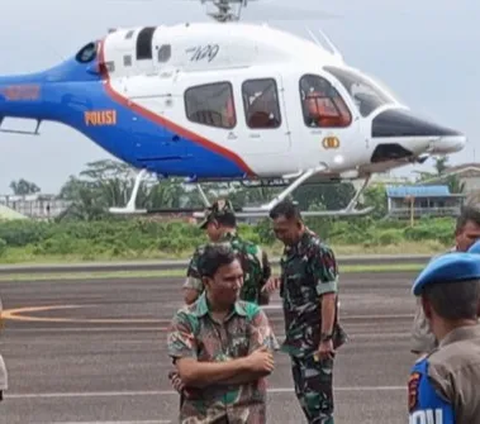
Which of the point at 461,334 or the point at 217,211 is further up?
the point at 461,334

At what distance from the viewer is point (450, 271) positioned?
14.2 feet

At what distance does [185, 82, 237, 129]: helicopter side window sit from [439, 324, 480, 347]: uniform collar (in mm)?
22693

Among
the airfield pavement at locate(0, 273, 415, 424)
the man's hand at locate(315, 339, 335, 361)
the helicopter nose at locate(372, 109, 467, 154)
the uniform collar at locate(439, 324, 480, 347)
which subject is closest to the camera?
the uniform collar at locate(439, 324, 480, 347)

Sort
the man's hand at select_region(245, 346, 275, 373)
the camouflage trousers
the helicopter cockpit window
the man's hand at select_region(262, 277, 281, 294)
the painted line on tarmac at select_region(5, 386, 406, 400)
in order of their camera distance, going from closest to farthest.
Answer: the man's hand at select_region(245, 346, 275, 373), the camouflage trousers, the man's hand at select_region(262, 277, 281, 294), the painted line on tarmac at select_region(5, 386, 406, 400), the helicopter cockpit window

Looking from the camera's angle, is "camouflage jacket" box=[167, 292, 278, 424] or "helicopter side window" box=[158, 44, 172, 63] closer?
"camouflage jacket" box=[167, 292, 278, 424]

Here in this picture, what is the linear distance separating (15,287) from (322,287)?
19.7 m

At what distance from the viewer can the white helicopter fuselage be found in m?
26.8

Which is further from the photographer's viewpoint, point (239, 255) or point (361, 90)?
point (361, 90)

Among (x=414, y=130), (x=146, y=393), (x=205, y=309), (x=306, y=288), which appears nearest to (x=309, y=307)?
(x=306, y=288)

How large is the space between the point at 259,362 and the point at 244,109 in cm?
2051

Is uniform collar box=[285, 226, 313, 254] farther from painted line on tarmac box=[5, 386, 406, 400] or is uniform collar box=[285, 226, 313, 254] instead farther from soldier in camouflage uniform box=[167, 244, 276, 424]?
painted line on tarmac box=[5, 386, 406, 400]

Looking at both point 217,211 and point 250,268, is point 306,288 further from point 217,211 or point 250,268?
point 217,211

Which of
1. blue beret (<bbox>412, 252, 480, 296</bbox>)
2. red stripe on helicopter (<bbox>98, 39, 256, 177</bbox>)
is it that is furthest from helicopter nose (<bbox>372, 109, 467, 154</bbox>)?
blue beret (<bbox>412, 252, 480, 296</bbox>)

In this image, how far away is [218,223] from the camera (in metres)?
9.54
